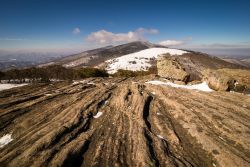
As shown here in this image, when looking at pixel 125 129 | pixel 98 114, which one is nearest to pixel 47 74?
pixel 98 114

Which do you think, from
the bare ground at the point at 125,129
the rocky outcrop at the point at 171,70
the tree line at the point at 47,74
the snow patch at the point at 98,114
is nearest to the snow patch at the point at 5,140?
the bare ground at the point at 125,129

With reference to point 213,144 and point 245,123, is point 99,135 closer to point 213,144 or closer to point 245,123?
point 213,144

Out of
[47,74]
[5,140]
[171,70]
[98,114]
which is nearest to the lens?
[5,140]

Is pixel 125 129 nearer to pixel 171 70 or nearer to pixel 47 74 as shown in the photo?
pixel 171 70

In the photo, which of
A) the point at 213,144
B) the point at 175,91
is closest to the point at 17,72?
the point at 175,91

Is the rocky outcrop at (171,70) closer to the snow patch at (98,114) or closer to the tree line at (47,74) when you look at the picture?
the snow patch at (98,114)

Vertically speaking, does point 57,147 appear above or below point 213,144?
above
